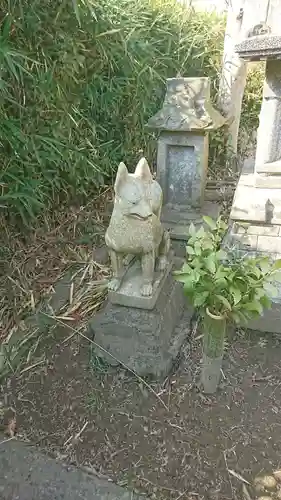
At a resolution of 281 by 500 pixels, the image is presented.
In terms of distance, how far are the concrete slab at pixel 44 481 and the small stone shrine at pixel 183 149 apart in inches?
66.4

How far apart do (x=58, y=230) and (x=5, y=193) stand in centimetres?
68

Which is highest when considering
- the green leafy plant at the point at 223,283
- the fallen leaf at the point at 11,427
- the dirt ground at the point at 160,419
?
the green leafy plant at the point at 223,283

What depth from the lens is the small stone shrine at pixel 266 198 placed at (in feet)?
7.74

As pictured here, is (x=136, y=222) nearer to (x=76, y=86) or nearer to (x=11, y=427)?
(x=11, y=427)

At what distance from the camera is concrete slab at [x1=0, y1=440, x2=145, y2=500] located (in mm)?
1774

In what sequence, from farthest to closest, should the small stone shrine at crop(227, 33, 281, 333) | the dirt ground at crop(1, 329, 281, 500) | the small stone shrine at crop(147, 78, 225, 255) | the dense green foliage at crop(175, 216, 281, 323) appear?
1. the small stone shrine at crop(147, 78, 225, 255)
2. the small stone shrine at crop(227, 33, 281, 333)
3. the dirt ground at crop(1, 329, 281, 500)
4. the dense green foliage at crop(175, 216, 281, 323)

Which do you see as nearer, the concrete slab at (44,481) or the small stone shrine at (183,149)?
the concrete slab at (44,481)

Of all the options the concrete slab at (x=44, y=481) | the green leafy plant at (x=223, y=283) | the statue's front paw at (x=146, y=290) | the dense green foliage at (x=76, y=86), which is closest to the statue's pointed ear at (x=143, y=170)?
the green leafy plant at (x=223, y=283)

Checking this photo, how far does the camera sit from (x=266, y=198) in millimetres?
2484

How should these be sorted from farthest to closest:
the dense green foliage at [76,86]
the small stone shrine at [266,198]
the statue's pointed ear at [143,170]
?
the dense green foliage at [76,86]
the small stone shrine at [266,198]
the statue's pointed ear at [143,170]

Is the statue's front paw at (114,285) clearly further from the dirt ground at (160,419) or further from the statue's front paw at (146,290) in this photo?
the dirt ground at (160,419)

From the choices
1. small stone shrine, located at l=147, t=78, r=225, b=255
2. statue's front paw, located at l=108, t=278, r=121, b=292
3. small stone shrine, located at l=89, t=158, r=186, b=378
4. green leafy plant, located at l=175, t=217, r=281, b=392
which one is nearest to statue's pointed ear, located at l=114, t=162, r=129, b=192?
small stone shrine, located at l=89, t=158, r=186, b=378

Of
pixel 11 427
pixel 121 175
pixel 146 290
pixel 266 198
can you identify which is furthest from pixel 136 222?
pixel 11 427

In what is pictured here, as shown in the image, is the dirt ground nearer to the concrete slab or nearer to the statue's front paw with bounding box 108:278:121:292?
the concrete slab
